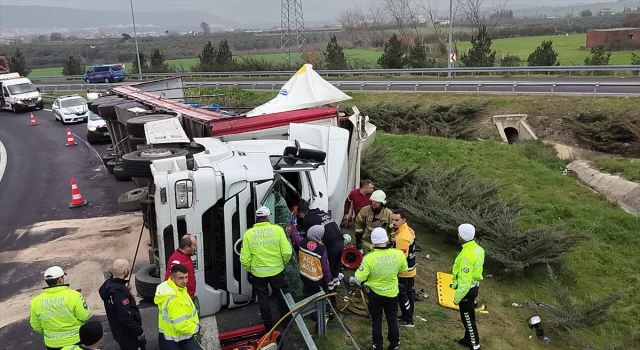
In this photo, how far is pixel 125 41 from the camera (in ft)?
311

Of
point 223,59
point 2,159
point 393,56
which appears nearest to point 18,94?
point 2,159

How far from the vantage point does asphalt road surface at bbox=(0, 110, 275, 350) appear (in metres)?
6.16

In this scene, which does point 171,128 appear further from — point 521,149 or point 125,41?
point 125,41

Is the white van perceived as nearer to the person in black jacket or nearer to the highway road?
the highway road

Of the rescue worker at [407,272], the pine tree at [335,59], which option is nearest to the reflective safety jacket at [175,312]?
the rescue worker at [407,272]

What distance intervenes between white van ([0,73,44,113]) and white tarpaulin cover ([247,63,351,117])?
2310 centimetres

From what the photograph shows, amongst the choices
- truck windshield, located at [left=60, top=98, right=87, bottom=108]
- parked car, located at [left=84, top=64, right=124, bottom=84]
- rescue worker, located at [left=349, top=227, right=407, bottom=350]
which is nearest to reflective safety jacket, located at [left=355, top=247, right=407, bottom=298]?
rescue worker, located at [left=349, top=227, right=407, bottom=350]

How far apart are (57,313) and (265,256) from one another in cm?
205

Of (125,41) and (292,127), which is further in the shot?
(125,41)

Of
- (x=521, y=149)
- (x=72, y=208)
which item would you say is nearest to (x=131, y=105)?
(x=72, y=208)

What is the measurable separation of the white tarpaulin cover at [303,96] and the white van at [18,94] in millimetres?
23098

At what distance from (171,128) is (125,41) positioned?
9608 cm

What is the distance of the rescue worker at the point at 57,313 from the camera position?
4738 mm

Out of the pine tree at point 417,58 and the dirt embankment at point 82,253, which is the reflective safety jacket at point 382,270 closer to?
the dirt embankment at point 82,253
